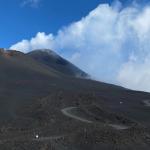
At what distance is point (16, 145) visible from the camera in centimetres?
3931

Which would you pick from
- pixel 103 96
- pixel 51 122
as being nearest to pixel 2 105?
pixel 51 122

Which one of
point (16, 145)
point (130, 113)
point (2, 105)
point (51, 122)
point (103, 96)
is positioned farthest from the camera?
point (103, 96)

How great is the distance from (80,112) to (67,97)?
16.1 meters

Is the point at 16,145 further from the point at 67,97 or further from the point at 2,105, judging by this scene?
the point at 67,97

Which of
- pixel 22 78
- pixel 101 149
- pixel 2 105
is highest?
pixel 22 78

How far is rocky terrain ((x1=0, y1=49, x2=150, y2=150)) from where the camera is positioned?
42.5 meters

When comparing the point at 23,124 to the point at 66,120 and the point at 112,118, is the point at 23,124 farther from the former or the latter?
the point at 112,118

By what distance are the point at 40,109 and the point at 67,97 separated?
1529 centimetres

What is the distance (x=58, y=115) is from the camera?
2685 inches

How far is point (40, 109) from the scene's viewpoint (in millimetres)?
74438

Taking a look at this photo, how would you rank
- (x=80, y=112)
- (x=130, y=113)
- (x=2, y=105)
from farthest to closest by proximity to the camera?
1. (x=130, y=113)
2. (x=2, y=105)
3. (x=80, y=112)

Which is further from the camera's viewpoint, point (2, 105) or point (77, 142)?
point (2, 105)

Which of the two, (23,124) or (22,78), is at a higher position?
(22,78)

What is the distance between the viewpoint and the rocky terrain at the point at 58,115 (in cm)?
4249
